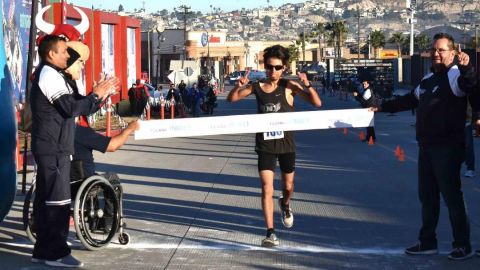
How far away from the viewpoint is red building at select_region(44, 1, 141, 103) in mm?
35250

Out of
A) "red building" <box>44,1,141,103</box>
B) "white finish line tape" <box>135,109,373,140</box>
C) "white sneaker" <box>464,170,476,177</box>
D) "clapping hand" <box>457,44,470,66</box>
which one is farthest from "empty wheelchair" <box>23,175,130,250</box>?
"red building" <box>44,1,141,103</box>

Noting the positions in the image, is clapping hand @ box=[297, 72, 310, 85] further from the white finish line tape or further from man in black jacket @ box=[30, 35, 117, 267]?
man in black jacket @ box=[30, 35, 117, 267]

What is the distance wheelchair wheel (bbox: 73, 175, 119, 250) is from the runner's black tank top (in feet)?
4.96

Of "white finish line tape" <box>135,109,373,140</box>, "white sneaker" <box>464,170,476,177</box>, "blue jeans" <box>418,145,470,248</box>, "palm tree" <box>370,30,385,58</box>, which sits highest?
"palm tree" <box>370,30,385,58</box>

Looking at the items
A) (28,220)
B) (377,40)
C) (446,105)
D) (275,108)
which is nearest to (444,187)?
(446,105)

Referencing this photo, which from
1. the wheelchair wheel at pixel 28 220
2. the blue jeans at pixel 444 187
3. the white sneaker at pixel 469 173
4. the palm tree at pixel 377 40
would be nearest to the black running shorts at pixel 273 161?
the blue jeans at pixel 444 187

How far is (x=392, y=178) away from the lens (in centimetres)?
1439

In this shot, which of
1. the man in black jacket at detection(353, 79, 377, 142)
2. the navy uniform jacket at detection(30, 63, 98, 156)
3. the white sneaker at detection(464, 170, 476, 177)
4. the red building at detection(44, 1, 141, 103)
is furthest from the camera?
the red building at detection(44, 1, 141, 103)

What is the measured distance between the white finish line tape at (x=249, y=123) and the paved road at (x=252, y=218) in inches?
43.5

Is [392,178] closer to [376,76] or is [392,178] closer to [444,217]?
[444,217]

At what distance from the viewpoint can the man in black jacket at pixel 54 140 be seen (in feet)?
24.3

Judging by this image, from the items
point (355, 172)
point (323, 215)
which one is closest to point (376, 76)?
point (355, 172)

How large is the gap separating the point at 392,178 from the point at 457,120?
6663mm

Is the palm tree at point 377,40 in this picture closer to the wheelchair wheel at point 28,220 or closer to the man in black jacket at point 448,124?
the man in black jacket at point 448,124
